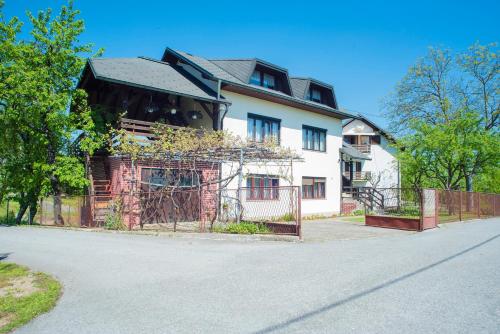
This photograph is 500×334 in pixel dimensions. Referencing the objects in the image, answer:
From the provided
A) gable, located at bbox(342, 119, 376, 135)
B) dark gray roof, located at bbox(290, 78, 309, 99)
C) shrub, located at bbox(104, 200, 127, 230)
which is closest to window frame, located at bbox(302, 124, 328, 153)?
dark gray roof, located at bbox(290, 78, 309, 99)

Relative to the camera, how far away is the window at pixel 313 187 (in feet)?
71.6

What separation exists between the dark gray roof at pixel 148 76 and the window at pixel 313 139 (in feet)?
22.3

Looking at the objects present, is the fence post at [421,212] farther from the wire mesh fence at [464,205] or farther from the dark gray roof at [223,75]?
the dark gray roof at [223,75]

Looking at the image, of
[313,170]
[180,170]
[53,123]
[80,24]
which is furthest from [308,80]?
[53,123]

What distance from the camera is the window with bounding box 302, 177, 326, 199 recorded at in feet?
71.6

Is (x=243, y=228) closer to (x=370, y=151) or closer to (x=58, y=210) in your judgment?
(x=58, y=210)

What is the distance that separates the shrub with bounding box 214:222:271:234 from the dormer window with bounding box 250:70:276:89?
1052 cm

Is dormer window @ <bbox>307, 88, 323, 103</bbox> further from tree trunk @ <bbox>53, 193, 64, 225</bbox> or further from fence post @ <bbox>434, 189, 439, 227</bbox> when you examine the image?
tree trunk @ <bbox>53, 193, 64, 225</bbox>

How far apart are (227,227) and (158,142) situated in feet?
13.0

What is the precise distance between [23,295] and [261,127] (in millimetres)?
15065

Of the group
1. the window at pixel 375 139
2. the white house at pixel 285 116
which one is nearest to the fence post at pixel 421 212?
the white house at pixel 285 116

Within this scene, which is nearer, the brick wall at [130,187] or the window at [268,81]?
the brick wall at [130,187]

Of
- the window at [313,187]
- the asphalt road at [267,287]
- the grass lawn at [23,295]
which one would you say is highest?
the window at [313,187]

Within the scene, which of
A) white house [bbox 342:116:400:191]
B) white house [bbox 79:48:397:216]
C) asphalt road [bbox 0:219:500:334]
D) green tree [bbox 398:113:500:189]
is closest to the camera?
asphalt road [bbox 0:219:500:334]
